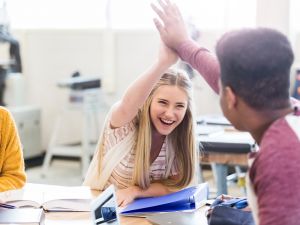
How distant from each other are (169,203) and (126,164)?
14.0 inches

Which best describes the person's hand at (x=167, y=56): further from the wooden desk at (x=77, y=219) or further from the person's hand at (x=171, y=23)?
the wooden desk at (x=77, y=219)

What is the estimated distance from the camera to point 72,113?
6.18 metres

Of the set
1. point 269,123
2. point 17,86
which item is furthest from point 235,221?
point 17,86

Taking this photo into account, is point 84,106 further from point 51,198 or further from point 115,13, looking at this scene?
point 51,198

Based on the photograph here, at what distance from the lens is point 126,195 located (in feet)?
6.79

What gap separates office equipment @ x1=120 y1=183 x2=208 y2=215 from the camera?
192cm

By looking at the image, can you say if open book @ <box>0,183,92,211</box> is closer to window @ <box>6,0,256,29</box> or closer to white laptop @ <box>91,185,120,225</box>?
white laptop @ <box>91,185,120,225</box>

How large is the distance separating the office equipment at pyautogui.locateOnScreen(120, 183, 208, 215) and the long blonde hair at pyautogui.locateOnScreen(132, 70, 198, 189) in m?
0.19

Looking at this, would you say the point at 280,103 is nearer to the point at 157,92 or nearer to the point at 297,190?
the point at 297,190

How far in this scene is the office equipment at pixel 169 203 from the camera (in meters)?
1.92

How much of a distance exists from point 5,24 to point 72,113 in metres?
1.15

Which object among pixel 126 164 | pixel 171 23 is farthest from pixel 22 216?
pixel 171 23

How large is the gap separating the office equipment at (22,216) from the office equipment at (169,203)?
29cm

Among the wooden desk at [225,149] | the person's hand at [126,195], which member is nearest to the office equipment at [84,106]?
the wooden desk at [225,149]
